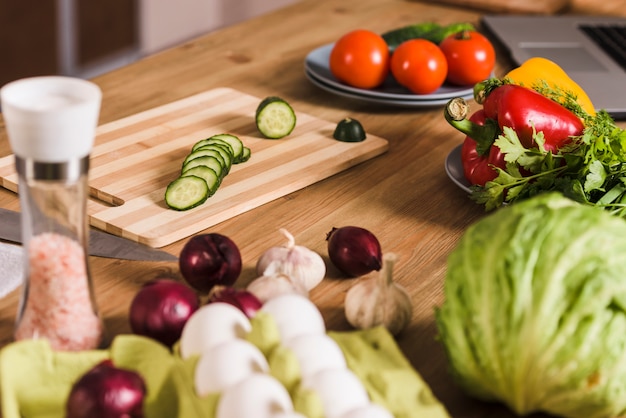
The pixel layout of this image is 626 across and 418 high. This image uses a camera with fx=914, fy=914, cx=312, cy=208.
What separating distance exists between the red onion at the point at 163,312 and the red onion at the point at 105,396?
148 millimetres

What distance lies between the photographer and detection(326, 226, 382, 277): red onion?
125 centimetres

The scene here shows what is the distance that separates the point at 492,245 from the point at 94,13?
3.93m

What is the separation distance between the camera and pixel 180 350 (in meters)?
0.97

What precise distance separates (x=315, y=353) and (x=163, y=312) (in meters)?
0.21

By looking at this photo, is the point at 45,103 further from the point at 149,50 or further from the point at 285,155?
the point at 149,50

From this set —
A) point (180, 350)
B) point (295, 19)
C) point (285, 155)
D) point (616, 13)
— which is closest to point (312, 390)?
point (180, 350)

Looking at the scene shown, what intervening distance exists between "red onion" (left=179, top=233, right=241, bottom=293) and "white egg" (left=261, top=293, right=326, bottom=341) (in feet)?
0.68

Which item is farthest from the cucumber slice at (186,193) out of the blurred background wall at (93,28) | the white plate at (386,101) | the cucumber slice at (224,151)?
the blurred background wall at (93,28)

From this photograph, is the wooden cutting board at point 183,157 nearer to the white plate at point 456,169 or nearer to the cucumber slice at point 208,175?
the cucumber slice at point 208,175

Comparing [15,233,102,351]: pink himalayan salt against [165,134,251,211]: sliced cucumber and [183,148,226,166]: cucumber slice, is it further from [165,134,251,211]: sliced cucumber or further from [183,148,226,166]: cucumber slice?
[183,148,226,166]: cucumber slice

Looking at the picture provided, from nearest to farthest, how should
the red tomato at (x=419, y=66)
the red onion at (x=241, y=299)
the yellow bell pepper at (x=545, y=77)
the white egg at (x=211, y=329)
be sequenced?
the white egg at (x=211, y=329)
the red onion at (x=241, y=299)
the yellow bell pepper at (x=545, y=77)
the red tomato at (x=419, y=66)

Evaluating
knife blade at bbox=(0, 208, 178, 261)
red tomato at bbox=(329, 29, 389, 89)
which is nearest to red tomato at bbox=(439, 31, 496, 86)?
red tomato at bbox=(329, 29, 389, 89)

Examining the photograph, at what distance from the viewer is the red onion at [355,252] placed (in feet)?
4.09

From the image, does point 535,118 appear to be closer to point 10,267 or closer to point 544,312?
point 544,312
